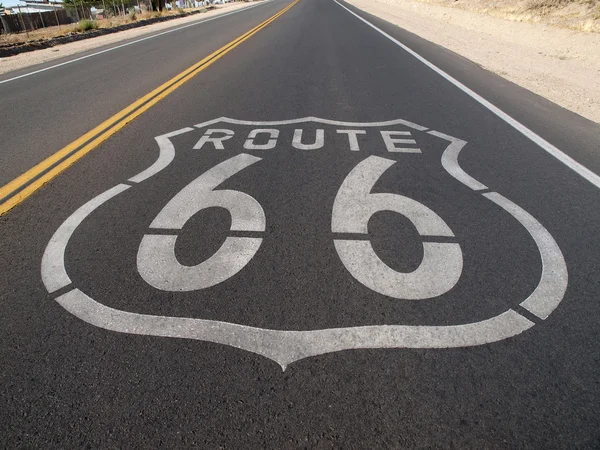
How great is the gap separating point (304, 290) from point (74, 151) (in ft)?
11.1

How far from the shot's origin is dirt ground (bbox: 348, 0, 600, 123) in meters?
7.43

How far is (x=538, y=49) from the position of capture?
12469mm

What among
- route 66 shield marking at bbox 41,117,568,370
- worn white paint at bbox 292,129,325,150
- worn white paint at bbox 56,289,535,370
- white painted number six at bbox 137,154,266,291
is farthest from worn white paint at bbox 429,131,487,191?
white painted number six at bbox 137,154,266,291

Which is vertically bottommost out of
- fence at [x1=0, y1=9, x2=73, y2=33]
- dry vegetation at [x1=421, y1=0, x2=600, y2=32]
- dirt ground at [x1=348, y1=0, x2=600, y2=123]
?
fence at [x1=0, y1=9, x2=73, y2=33]

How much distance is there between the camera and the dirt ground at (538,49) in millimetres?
7434

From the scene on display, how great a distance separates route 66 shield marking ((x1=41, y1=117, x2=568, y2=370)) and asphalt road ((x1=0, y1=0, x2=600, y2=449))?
0.01 meters

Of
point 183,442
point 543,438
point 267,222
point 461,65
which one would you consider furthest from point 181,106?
point 461,65

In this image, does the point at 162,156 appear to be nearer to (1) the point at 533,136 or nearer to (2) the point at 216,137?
(2) the point at 216,137

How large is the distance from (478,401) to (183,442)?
124 cm

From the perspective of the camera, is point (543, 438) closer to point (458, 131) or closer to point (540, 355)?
point (540, 355)

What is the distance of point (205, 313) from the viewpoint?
2.24 m

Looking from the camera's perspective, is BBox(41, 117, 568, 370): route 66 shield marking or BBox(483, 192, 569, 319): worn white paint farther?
BBox(483, 192, 569, 319): worn white paint

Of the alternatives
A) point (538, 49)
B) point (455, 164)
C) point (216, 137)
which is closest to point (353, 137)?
point (455, 164)

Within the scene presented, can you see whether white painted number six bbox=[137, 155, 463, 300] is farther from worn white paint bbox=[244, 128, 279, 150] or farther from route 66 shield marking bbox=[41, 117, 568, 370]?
worn white paint bbox=[244, 128, 279, 150]
